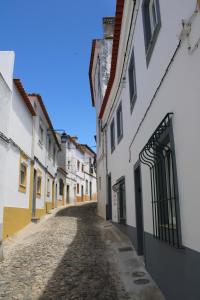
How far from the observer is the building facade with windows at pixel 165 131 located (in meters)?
3.01

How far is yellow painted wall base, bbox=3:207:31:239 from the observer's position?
8797mm

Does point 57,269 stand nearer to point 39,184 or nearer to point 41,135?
point 39,184

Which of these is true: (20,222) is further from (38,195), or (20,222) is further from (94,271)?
(94,271)

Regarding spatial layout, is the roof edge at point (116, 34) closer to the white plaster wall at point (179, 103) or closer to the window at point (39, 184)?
the white plaster wall at point (179, 103)

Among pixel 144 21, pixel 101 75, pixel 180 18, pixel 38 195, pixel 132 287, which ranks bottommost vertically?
pixel 132 287

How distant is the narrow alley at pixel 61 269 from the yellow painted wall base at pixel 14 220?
0.98ft

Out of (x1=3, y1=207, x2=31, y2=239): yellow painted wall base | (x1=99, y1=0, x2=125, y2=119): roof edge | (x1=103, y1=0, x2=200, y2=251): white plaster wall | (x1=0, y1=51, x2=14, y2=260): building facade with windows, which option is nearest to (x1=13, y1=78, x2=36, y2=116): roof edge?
(x1=0, y1=51, x2=14, y2=260): building facade with windows

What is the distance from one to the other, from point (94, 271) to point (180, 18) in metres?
4.78

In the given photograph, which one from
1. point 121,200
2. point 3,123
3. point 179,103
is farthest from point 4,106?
point 179,103

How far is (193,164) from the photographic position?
2.96 m

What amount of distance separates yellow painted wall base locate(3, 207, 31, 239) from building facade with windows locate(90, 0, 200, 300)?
12.7 ft

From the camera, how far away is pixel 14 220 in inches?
383

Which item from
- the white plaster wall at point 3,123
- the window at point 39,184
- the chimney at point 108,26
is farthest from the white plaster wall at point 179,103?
the chimney at point 108,26

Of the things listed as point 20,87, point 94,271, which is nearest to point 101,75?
point 20,87
